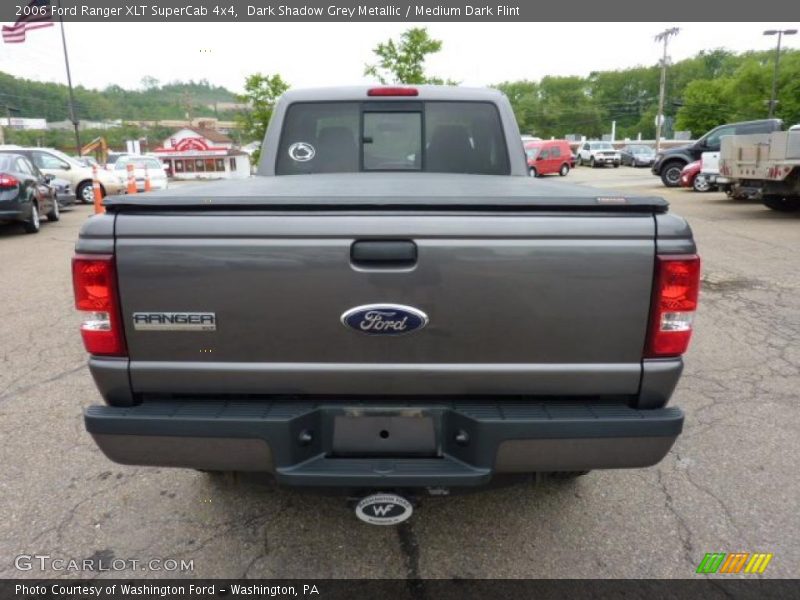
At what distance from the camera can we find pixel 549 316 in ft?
6.42

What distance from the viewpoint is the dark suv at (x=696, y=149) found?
17141 millimetres

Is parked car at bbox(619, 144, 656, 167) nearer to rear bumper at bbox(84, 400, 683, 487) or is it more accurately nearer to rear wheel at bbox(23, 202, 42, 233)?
rear wheel at bbox(23, 202, 42, 233)

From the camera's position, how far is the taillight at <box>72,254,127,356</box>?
1943 mm

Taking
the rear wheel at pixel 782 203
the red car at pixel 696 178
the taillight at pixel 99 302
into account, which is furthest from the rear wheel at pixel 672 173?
the taillight at pixel 99 302

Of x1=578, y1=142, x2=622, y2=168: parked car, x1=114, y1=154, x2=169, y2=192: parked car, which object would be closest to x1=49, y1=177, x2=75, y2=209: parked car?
x1=114, y1=154, x2=169, y2=192: parked car

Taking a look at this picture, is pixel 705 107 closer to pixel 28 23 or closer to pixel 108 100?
pixel 28 23

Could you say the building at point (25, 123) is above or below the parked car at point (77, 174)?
above

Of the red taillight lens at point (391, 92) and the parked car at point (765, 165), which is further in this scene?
the parked car at point (765, 165)

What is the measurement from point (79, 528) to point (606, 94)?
13238 cm

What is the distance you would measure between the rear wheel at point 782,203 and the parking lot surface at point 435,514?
1151 centimetres

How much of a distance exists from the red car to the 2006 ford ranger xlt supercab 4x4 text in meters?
19.4

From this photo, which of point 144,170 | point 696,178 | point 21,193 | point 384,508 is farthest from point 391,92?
point 144,170

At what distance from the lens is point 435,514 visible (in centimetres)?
278

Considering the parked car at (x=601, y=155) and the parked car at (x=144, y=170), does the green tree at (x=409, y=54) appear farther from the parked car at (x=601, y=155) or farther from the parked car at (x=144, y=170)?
the parked car at (x=601, y=155)
